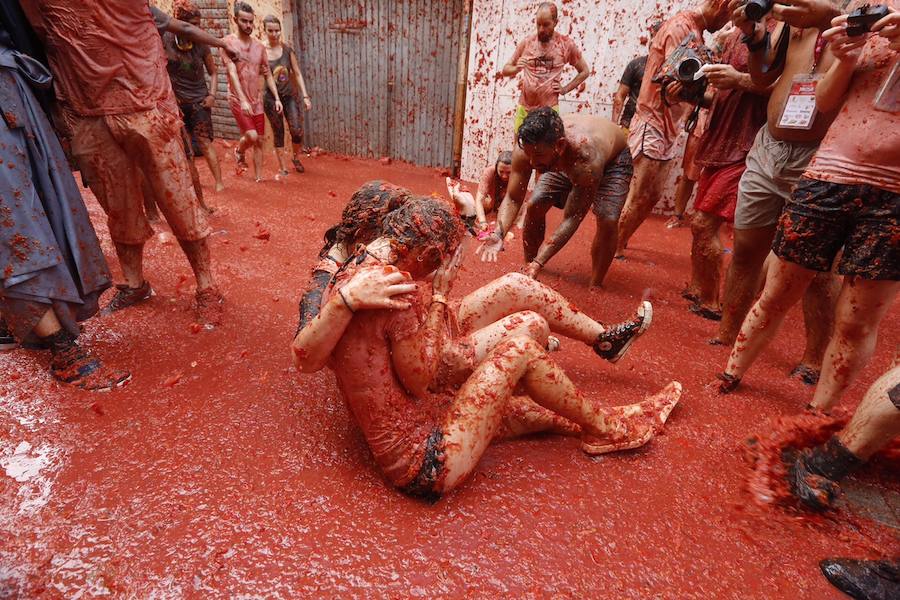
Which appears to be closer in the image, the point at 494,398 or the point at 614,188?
the point at 494,398

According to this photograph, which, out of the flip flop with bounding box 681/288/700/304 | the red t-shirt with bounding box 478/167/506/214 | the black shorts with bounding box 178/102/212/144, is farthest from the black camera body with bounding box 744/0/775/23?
the black shorts with bounding box 178/102/212/144

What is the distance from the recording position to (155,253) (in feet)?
13.4

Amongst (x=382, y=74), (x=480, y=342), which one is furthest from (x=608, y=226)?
(x=382, y=74)

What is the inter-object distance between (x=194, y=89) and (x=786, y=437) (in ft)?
20.2

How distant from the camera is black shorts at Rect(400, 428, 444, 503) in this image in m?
1.74

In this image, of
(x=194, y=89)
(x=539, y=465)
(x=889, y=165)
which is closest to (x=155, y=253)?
(x=194, y=89)

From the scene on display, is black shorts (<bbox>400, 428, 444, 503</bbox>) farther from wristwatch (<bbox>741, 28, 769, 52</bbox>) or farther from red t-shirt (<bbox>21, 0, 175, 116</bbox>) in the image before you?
wristwatch (<bbox>741, 28, 769, 52</bbox>)

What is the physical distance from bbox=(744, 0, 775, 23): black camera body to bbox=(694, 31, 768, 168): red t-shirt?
838 mm

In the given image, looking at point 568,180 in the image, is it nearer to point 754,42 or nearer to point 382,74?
point 754,42

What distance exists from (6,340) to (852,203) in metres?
4.34

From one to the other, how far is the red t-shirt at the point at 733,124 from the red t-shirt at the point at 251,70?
17.2 feet

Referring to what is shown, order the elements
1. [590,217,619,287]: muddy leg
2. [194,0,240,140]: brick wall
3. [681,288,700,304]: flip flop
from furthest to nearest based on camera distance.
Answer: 1. [194,0,240,140]: brick wall
2. [681,288,700,304]: flip flop
3. [590,217,619,287]: muddy leg

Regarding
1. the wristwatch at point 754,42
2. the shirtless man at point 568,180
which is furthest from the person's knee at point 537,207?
the wristwatch at point 754,42

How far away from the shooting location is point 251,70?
19.5 feet
